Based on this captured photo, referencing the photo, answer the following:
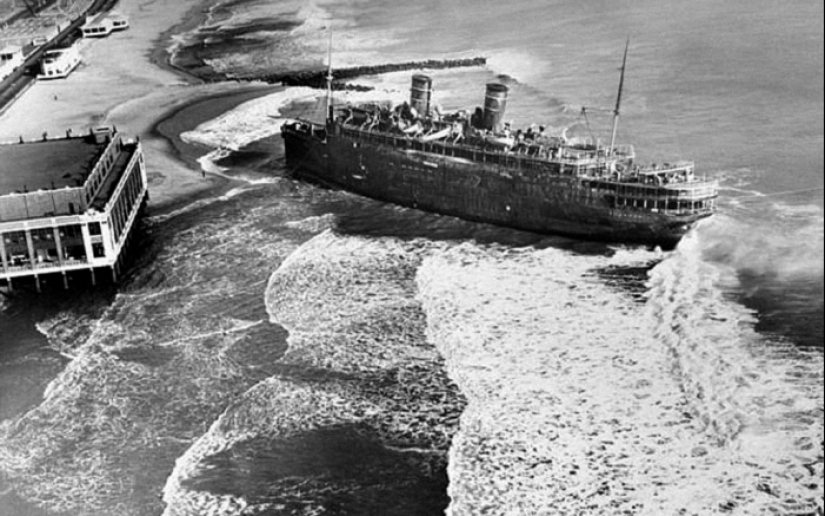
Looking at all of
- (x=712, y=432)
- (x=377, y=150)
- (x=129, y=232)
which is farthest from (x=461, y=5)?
(x=712, y=432)

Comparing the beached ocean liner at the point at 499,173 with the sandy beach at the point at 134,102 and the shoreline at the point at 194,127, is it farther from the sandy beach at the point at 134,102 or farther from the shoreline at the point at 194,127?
the sandy beach at the point at 134,102

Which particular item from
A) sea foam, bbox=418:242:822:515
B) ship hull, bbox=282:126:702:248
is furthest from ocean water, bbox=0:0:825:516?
ship hull, bbox=282:126:702:248

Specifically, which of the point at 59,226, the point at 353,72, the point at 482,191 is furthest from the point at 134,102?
the point at 482,191

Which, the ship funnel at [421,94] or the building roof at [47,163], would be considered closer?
the building roof at [47,163]

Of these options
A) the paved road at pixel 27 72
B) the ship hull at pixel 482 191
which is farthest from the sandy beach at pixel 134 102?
the ship hull at pixel 482 191

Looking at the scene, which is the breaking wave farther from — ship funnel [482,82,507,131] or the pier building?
ship funnel [482,82,507,131]

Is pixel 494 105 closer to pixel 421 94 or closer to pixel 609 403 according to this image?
pixel 421 94

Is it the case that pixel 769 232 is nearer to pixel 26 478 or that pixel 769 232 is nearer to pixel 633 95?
pixel 633 95
